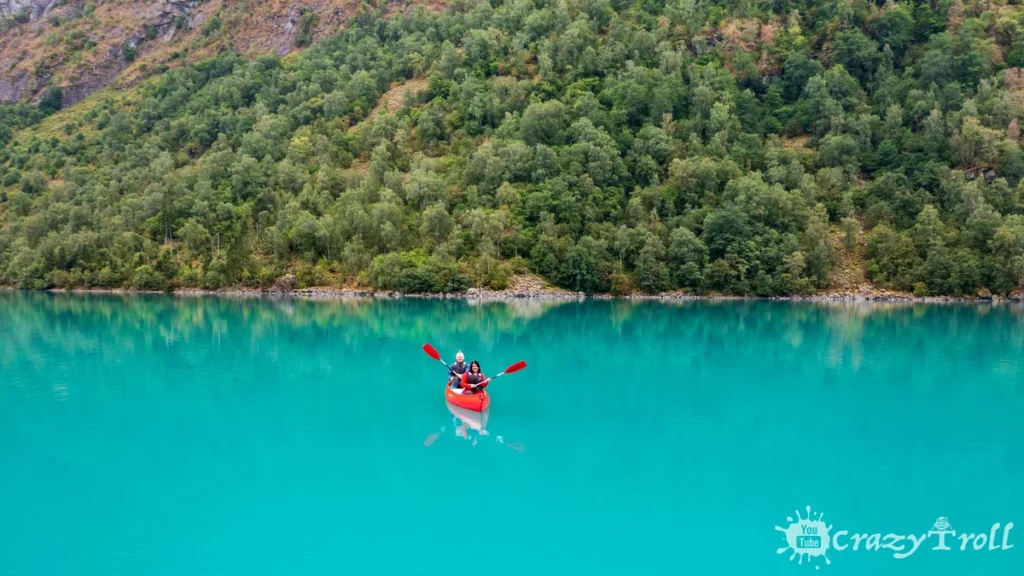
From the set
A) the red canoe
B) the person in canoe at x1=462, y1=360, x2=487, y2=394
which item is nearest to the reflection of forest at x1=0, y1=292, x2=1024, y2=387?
the person in canoe at x1=462, y1=360, x2=487, y2=394

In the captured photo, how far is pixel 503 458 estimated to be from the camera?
26000 mm

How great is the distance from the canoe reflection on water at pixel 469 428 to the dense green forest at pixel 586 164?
74896 mm

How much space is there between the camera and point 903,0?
146m

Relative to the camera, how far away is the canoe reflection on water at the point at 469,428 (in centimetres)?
2804

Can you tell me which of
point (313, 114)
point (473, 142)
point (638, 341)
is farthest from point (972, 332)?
point (313, 114)

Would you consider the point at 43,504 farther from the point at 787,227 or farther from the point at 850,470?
the point at 787,227

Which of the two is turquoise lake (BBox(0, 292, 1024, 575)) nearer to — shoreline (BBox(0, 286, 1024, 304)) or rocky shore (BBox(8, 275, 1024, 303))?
shoreline (BBox(0, 286, 1024, 304))

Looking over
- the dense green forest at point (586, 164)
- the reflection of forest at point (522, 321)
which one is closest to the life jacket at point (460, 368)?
the reflection of forest at point (522, 321)

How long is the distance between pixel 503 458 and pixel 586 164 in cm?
9840

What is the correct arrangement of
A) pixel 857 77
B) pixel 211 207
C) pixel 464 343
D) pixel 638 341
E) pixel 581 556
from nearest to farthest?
1. pixel 581 556
2. pixel 464 343
3. pixel 638 341
4. pixel 211 207
5. pixel 857 77

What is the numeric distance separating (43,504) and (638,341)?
44132 millimetres

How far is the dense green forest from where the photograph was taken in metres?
108

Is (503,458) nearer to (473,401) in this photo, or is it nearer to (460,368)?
(473,401)

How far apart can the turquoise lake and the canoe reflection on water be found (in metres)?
0.18
